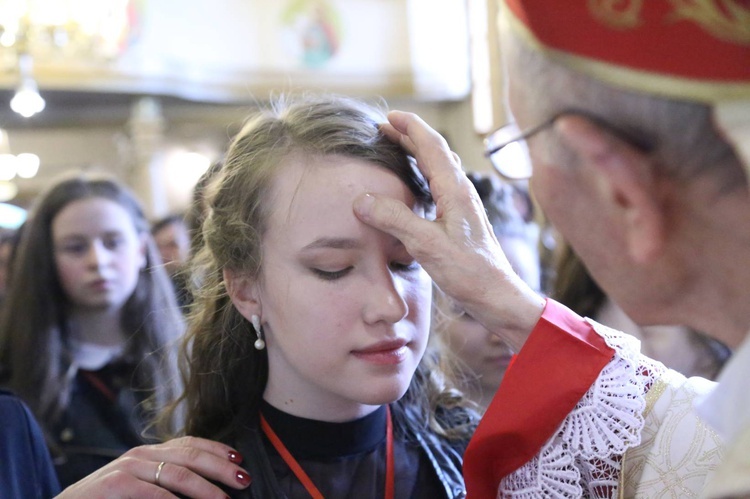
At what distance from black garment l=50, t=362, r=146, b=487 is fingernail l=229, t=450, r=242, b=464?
Result: 44.5 inches

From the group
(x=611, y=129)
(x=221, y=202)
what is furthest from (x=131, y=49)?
(x=611, y=129)

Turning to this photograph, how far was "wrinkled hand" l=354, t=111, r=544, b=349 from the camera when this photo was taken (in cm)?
126

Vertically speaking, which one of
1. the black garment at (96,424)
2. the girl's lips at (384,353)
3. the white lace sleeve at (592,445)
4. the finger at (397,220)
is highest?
the finger at (397,220)

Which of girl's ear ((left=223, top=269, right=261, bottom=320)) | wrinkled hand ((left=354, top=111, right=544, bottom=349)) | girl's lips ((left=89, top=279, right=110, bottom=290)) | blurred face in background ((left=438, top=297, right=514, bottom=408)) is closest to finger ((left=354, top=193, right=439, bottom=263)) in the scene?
wrinkled hand ((left=354, top=111, right=544, bottom=349))

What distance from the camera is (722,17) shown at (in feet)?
2.31

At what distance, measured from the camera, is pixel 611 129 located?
774 millimetres

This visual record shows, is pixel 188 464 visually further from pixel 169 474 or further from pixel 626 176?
pixel 626 176

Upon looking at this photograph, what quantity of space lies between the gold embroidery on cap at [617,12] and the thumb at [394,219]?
58cm

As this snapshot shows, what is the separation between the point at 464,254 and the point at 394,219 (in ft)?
0.47

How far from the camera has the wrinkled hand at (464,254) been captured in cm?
126

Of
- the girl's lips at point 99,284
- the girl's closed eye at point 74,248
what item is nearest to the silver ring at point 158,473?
the girl's lips at point 99,284

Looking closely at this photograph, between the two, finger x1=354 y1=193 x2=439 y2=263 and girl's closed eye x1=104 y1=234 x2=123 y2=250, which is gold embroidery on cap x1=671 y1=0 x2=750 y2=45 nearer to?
finger x1=354 y1=193 x2=439 y2=263

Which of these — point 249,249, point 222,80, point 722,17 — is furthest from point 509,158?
point 222,80

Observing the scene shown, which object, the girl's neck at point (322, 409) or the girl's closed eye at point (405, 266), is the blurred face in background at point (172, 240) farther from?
the girl's closed eye at point (405, 266)
